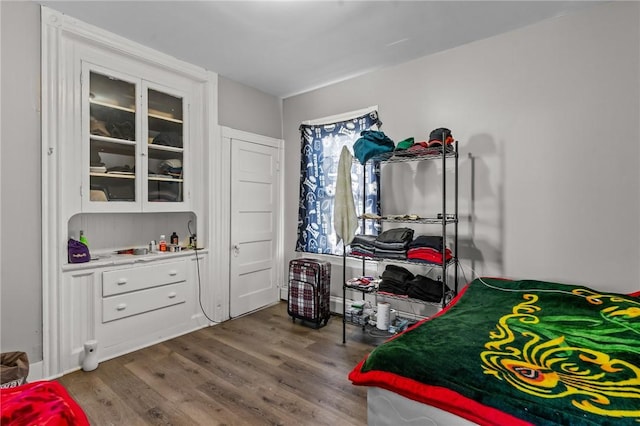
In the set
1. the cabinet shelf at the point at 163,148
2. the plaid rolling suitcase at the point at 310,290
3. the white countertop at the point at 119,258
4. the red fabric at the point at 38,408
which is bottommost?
the plaid rolling suitcase at the point at 310,290

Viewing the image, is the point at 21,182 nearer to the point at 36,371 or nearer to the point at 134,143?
the point at 134,143

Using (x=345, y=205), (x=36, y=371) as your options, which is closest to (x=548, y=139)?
(x=345, y=205)

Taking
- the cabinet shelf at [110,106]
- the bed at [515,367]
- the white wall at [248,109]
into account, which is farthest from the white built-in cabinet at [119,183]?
the bed at [515,367]

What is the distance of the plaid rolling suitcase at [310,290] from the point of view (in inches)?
128

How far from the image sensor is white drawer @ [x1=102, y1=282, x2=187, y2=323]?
258 centimetres

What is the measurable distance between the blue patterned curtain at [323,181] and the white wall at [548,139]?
680 mm

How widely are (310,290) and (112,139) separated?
2314 millimetres

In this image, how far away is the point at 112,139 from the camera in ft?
8.76

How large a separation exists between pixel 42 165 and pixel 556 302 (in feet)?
12.2

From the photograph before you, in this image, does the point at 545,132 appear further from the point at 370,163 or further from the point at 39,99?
the point at 39,99

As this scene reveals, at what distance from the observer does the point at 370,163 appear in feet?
10.8

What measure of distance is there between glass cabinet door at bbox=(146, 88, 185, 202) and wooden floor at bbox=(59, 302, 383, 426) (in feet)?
4.75

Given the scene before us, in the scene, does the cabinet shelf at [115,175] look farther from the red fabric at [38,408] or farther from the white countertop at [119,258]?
the red fabric at [38,408]

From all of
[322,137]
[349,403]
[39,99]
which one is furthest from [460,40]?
[39,99]
